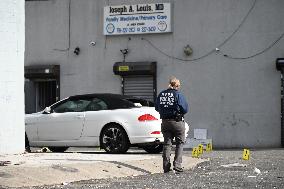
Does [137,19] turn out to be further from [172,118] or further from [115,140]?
[172,118]

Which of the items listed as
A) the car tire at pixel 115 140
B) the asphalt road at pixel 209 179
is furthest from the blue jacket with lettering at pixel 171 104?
the car tire at pixel 115 140

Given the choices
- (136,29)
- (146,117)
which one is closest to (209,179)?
(146,117)

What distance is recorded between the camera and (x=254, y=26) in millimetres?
A: 25297

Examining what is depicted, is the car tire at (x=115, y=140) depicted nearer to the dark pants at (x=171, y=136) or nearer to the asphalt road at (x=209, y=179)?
the asphalt road at (x=209, y=179)

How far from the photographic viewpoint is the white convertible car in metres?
17.3

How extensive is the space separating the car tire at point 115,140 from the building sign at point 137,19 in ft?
30.5

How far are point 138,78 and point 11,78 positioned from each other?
12340 millimetres

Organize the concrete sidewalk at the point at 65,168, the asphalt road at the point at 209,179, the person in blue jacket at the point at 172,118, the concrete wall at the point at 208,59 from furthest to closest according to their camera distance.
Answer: the concrete wall at the point at 208,59
the person in blue jacket at the point at 172,118
the concrete sidewalk at the point at 65,168
the asphalt road at the point at 209,179

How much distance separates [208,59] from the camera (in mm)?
25797

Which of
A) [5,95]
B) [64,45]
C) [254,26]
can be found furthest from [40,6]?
[5,95]

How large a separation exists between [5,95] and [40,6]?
45.0 ft

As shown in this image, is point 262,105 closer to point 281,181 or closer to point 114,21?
point 114,21

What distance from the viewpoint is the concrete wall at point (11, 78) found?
1456 centimetres

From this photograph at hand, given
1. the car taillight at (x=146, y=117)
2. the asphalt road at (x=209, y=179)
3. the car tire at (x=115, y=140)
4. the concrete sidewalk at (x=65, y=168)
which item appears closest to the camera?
the asphalt road at (x=209, y=179)
